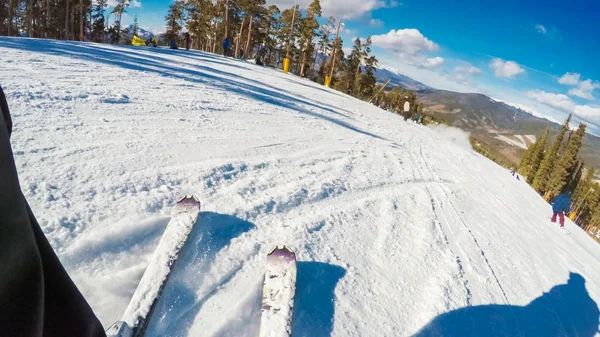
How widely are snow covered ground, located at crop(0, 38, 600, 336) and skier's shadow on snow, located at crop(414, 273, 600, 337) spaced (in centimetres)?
2

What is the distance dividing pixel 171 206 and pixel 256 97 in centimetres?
715

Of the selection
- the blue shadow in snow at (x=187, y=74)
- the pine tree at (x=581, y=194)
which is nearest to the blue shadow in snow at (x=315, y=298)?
the blue shadow in snow at (x=187, y=74)

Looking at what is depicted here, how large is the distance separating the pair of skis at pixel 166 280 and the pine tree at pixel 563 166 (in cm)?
6838

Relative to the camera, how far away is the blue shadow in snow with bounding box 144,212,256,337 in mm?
2514

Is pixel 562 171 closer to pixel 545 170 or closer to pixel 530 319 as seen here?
pixel 545 170

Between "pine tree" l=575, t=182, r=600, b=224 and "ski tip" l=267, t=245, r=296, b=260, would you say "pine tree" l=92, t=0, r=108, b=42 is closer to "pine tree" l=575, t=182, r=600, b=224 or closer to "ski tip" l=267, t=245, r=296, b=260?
"ski tip" l=267, t=245, r=296, b=260

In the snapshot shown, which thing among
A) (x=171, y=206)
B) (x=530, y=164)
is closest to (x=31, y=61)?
(x=171, y=206)

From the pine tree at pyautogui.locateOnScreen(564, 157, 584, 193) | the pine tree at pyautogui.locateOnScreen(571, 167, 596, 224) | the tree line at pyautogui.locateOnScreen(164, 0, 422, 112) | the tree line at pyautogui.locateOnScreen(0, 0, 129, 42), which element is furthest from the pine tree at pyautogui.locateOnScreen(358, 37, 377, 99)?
the pine tree at pyautogui.locateOnScreen(571, 167, 596, 224)

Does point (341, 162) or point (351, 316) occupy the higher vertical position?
point (341, 162)

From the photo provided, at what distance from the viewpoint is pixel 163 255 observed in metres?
2.96

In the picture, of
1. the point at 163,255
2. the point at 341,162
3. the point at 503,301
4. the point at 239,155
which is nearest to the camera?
the point at 163,255

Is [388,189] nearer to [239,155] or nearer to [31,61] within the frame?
[239,155]

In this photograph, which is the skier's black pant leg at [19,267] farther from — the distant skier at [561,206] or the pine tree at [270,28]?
the pine tree at [270,28]

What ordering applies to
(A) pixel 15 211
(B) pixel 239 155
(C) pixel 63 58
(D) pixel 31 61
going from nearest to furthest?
(A) pixel 15 211 → (B) pixel 239 155 → (D) pixel 31 61 → (C) pixel 63 58
